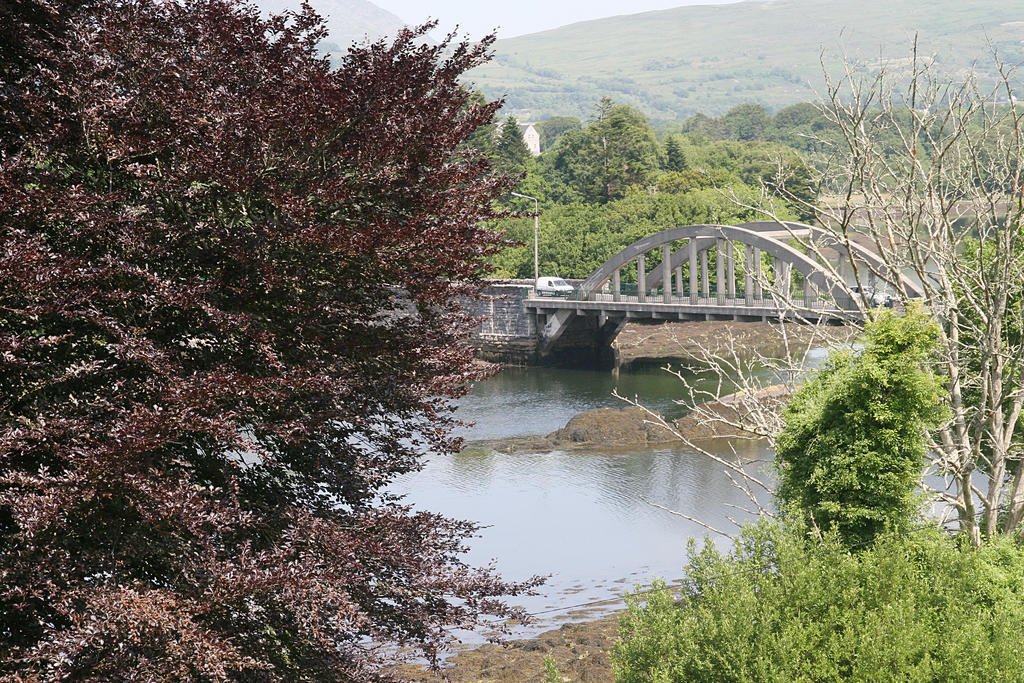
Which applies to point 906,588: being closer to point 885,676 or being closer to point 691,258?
point 885,676

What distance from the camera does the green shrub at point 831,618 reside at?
8148mm

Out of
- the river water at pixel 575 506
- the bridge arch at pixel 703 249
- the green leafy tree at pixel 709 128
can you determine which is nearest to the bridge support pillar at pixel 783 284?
the river water at pixel 575 506

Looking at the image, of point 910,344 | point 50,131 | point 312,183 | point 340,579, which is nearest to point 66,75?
point 50,131

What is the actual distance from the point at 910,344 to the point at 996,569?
7.84ft

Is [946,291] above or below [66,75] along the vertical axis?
below

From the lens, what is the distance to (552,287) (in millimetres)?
54094

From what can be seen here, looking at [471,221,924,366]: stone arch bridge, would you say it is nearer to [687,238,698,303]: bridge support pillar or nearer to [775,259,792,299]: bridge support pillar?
[687,238,698,303]: bridge support pillar

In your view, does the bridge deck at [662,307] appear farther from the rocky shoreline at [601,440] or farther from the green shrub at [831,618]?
the green shrub at [831,618]

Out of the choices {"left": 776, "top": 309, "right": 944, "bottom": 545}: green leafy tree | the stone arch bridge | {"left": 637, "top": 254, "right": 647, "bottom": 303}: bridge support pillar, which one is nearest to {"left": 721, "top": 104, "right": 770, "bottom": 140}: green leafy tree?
the stone arch bridge

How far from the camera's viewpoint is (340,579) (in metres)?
7.29

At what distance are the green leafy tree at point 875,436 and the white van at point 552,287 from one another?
41907 mm

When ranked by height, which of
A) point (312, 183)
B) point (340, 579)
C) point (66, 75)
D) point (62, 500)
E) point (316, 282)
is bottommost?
point (340, 579)

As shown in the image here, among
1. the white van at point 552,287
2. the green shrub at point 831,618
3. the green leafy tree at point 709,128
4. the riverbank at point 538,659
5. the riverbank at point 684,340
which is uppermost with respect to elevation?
the green leafy tree at point 709,128

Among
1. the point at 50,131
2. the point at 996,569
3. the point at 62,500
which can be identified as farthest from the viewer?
the point at 996,569
